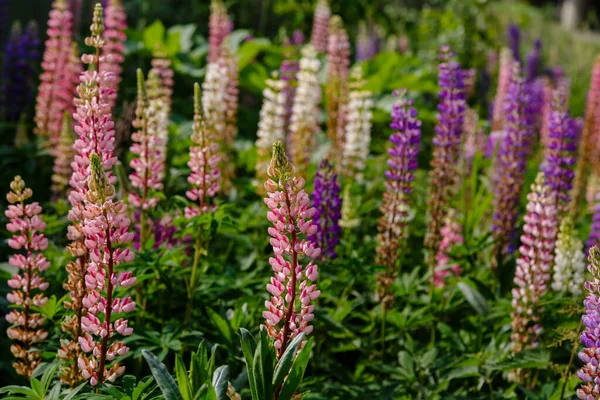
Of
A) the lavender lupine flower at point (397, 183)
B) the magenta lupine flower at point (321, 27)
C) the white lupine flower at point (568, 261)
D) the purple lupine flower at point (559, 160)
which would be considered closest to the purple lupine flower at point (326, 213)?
the lavender lupine flower at point (397, 183)

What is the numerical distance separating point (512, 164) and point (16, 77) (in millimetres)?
3817

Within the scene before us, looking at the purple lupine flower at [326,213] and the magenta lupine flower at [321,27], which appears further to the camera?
the magenta lupine flower at [321,27]

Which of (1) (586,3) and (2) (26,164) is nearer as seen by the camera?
(2) (26,164)

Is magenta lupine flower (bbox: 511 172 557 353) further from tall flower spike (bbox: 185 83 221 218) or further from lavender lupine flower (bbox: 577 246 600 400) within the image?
tall flower spike (bbox: 185 83 221 218)

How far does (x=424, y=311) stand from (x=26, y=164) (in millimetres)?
2788

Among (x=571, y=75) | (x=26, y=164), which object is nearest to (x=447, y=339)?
(x=26, y=164)

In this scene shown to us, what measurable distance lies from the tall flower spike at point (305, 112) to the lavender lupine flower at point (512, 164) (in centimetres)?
124

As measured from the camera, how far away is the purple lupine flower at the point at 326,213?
3.33 metres

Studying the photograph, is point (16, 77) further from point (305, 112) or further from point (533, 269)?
point (533, 269)

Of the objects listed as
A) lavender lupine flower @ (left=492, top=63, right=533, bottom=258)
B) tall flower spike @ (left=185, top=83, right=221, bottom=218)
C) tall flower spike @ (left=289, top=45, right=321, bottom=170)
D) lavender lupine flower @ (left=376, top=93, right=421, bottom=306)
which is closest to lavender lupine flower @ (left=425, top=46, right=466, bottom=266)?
lavender lupine flower @ (left=376, top=93, right=421, bottom=306)

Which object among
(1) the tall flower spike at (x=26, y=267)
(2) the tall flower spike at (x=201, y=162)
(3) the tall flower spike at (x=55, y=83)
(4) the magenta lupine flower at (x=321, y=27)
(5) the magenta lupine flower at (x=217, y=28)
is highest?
(4) the magenta lupine flower at (x=321, y=27)

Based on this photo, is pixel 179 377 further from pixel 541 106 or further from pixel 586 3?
pixel 586 3

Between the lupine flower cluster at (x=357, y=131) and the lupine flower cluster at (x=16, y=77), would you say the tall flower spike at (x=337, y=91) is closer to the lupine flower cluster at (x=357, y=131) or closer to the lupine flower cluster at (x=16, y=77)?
the lupine flower cluster at (x=357, y=131)

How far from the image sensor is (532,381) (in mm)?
3215
